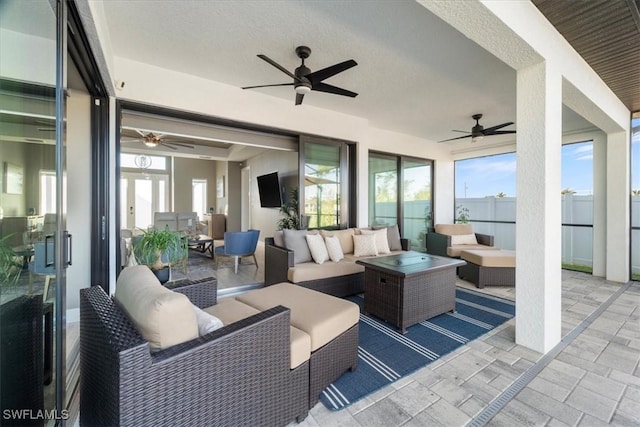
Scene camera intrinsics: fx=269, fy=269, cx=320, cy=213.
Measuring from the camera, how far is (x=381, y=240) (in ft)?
14.2

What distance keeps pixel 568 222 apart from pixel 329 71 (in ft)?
18.7

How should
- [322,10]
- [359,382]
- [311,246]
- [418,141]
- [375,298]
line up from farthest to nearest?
1. [418,141]
2. [311,246]
3. [375,298]
4. [322,10]
5. [359,382]

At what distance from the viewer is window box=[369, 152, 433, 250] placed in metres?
5.84

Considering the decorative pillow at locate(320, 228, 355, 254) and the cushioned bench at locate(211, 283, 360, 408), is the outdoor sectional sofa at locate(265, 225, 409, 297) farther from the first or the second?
the cushioned bench at locate(211, 283, 360, 408)

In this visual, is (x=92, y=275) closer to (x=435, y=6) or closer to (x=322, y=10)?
(x=322, y=10)

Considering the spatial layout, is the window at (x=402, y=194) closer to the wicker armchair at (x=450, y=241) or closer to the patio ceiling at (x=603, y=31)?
the wicker armchair at (x=450, y=241)

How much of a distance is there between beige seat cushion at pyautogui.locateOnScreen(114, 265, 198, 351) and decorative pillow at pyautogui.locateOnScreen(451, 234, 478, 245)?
4.92 m

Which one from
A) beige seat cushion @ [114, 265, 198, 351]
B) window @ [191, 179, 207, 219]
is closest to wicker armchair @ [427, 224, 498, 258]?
beige seat cushion @ [114, 265, 198, 351]

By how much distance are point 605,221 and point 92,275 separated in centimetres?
738

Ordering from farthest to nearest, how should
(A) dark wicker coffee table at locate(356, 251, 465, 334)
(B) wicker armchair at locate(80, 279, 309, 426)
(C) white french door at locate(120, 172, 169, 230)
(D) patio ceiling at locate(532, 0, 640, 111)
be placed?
1. (C) white french door at locate(120, 172, 169, 230)
2. (A) dark wicker coffee table at locate(356, 251, 465, 334)
3. (D) patio ceiling at locate(532, 0, 640, 111)
4. (B) wicker armchair at locate(80, 279, 309, 426)

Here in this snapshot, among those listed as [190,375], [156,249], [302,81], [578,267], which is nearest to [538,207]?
[302,81]

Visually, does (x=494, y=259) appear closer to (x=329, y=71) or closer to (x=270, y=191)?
(x=329, y=71)

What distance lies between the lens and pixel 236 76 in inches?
130

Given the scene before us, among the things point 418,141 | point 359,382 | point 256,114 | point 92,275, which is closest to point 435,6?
point 359,382
